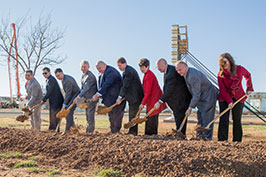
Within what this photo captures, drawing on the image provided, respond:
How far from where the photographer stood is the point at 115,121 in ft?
21.8

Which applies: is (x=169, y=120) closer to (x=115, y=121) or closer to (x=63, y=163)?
(x=115, y=121)

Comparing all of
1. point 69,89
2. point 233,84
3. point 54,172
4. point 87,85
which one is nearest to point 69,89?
point 69,89

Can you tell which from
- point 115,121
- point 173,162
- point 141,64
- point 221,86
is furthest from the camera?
point 115,121

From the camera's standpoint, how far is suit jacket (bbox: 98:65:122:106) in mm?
6652

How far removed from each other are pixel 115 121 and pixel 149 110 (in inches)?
A: 32.5

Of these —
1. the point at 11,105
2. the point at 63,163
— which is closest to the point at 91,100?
the point at 63,163

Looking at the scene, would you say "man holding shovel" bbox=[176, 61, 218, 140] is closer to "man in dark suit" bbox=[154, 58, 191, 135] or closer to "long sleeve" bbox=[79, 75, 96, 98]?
"man in dark suit" bbox=[154, 58, 191, 135]

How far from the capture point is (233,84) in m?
5.59

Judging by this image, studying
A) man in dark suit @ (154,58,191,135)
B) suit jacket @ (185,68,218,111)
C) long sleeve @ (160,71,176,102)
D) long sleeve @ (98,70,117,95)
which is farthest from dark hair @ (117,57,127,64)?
suit jacket @ (185,68,218,111)

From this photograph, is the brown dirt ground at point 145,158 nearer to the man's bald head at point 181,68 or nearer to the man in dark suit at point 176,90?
the man in dark suit at point 176,90

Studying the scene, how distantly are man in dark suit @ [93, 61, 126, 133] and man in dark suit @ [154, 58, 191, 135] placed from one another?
1.15 metres

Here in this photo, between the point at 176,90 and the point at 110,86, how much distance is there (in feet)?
4.92

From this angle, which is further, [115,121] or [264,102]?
[264,102]

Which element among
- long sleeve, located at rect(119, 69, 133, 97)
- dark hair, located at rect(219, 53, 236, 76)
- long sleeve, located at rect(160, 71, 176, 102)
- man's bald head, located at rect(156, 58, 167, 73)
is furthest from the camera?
long sleeve, located at rect(119, 69, 133, 97)
